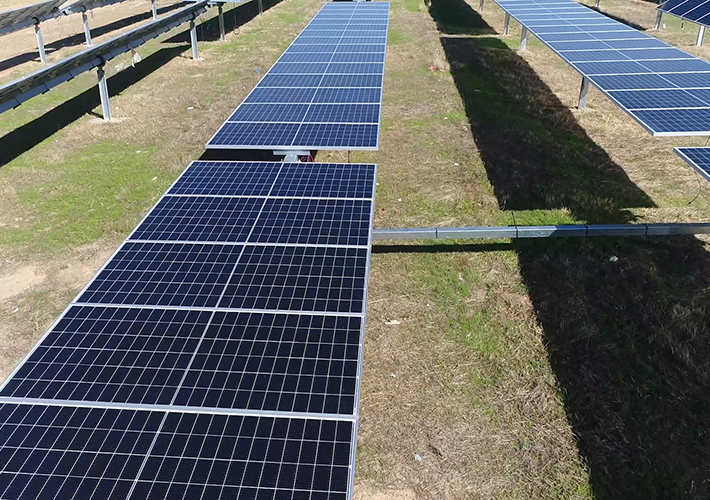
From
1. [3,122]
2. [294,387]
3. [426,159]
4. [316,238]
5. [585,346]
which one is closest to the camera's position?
[294,387]

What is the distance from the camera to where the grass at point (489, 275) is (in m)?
8.32

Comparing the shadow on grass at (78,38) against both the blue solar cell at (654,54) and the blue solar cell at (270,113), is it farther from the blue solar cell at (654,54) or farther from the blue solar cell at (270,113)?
the blue solar cell at (654,54)

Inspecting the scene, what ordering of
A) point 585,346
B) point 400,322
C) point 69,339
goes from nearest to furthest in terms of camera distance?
point 69,339
point 585,346
point 400,322

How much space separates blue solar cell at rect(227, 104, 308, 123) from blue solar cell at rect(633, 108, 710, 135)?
8210mm

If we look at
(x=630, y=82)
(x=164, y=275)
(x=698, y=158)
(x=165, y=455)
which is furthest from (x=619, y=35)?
(x=165, y=455)

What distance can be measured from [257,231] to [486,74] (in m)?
21.0

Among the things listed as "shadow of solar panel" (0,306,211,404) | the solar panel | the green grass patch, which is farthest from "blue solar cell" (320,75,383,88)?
the solar panel

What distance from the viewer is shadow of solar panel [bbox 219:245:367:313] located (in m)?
7.15

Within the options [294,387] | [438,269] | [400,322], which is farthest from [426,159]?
[294,387]

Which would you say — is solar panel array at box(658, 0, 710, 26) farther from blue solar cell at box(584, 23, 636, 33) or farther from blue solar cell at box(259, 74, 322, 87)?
blue solar cell at box(259, 74, 322, 87)

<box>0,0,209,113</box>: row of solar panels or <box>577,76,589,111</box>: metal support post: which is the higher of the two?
<box>0,0,209,113</box>: row of solar panels

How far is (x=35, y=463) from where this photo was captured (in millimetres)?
5055

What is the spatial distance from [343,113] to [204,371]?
350 inches

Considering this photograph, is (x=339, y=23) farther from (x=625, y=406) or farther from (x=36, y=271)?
(x=625, y=406)
